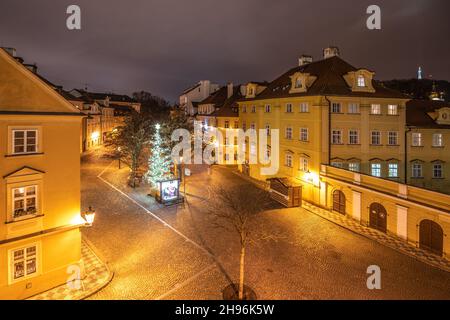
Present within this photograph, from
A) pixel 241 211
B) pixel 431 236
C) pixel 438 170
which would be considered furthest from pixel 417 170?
pixel 241 211

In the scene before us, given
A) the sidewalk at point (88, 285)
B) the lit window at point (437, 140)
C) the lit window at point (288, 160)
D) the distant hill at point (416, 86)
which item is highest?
the distant hill at point (416, 86)

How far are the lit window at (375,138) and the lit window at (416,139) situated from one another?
14.1 feet

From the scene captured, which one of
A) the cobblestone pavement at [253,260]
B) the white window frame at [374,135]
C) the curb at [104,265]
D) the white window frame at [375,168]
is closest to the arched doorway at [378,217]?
the cobblestone pavement at [253,260]

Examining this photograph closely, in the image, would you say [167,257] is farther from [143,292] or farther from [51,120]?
[51,120]

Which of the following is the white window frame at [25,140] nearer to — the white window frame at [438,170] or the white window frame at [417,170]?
the white window frame at [417,170]

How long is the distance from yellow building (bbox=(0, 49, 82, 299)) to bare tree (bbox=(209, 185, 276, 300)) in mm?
8682

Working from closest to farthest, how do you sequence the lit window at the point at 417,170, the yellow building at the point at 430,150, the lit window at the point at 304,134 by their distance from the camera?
the yellow building at the point at 430,150, the lit window at the point at 417,170, the lit window at the point at 304,134

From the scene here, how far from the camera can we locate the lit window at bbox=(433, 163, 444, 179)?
3028cm

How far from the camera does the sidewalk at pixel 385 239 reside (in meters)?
17.2

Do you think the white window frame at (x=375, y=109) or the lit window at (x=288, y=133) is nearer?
the white window frame at (x=375, y=109)

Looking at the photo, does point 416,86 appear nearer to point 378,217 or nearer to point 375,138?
point 375,138

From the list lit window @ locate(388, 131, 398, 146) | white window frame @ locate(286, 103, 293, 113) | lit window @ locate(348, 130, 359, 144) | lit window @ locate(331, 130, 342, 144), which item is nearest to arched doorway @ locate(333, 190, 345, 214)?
Answer: lit window @ locate(331, 130, 342, 144)

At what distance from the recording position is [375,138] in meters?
28.3
